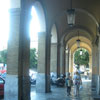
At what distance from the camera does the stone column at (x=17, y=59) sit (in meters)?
9.66

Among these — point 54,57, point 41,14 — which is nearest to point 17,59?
point 41,14

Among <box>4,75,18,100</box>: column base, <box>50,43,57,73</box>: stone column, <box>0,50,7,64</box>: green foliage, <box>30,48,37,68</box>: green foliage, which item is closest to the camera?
<box>4,75,18,100</box>: column base

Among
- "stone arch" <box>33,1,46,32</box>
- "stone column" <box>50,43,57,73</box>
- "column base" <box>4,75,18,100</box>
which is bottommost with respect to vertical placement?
"column base" <box>4,75,18,100</box>

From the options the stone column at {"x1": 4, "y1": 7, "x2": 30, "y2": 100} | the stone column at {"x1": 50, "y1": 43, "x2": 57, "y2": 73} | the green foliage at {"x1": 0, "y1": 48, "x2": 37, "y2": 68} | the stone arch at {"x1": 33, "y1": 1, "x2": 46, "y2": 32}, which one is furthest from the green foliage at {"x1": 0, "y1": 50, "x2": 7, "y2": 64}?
the stone column at {"x1": 4, "y1": 7, "x2": 30, "y2": 100}

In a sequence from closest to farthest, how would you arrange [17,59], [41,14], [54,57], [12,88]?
[12,88] → [17,59] → [41,14] → [54,57]

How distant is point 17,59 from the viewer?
9844mm

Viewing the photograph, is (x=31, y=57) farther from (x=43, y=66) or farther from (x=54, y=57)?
(x=43, y=66)

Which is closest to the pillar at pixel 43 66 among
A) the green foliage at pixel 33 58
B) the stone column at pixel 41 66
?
the stone column at pixel 41 66

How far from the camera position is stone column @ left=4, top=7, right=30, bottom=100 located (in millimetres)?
9656

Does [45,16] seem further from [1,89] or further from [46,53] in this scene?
[1,89]

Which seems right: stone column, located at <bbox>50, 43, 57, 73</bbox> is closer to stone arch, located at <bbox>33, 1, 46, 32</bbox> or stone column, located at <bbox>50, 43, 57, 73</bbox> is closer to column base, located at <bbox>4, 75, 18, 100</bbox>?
stone arch, located at <bbox>33, 1, 46, 32</bbox>

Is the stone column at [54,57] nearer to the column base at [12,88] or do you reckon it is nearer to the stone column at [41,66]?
the stone column at [41,66]

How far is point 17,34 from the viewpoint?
9969mm

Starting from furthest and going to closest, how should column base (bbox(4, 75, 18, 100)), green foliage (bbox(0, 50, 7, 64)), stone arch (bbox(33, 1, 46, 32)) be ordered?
green foliage (bbox(0, 50, 7, 64)) → stone arch (bbox(33, 1, 46, 32)) → column base (bbox(4, 75, 18, 100))
